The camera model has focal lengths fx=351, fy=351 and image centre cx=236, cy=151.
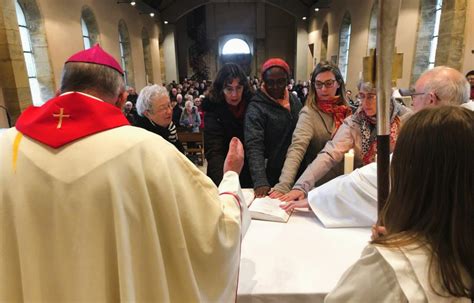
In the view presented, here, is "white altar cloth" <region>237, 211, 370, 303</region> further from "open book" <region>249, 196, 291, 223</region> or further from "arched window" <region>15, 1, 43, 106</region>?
"arched window" <region>15, 1, 43, 106</region>

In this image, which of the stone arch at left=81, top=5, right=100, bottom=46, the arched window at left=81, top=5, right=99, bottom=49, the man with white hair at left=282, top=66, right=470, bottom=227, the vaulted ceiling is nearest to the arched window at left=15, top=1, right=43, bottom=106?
the arched window at left=81, top=5, right=99, bottom=49

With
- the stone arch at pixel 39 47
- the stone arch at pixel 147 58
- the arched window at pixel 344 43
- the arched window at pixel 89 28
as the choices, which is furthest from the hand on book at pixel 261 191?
the stone arch at pixel 147 58

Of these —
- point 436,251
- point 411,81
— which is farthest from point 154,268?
point 411,81

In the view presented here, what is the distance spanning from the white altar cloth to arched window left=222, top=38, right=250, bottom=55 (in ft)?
73.5

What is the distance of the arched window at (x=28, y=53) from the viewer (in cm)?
756

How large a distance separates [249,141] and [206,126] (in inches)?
14.4

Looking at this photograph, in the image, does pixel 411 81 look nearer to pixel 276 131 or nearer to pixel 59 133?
pixel 276 131

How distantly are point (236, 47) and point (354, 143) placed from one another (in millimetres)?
22433

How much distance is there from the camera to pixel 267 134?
2383mm

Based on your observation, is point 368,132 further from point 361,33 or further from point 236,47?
point 236,47

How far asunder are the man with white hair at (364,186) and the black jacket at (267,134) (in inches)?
22.3

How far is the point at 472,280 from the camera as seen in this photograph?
0.72 meters

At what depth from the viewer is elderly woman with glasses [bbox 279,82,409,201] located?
1993 mm

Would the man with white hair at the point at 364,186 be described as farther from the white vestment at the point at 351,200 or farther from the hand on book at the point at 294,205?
the hand on book at the point at 294,205
